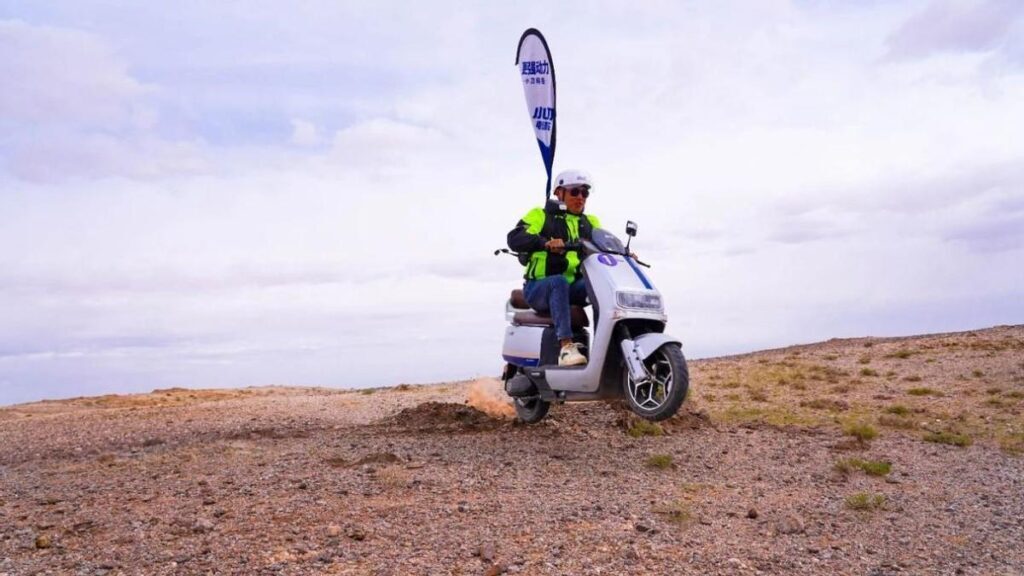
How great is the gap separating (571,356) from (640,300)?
2.60 feet

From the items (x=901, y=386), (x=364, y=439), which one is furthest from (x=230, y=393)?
(x=901, y=386)

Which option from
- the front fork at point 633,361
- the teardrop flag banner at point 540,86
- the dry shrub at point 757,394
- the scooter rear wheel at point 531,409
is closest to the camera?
the front fork at point 633,361

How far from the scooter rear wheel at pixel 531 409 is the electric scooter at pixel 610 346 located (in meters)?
0.16

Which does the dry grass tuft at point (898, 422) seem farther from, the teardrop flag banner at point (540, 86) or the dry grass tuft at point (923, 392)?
the teardrop flag banner at point (540, 86)

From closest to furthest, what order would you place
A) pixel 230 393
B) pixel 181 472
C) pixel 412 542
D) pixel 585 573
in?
pixel 585 573, pixel 412 542, pixel 181 472, pixel 230 393

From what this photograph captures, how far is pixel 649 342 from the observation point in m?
6.79

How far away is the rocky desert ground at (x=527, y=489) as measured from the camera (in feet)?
13.8

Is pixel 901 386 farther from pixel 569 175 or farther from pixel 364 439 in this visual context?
pixel 364 439

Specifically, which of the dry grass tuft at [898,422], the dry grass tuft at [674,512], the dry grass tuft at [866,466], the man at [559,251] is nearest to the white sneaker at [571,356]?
the man at [559,251]

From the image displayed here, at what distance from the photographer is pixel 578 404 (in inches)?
387

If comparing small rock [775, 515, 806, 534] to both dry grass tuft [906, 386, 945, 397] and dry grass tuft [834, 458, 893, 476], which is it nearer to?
dry grass tuft [834, 458, 893, 476]

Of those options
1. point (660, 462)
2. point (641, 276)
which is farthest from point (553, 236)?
point (660, 462)

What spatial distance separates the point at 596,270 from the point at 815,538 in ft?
10.9

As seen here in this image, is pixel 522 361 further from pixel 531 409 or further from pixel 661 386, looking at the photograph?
pixel 661 386
